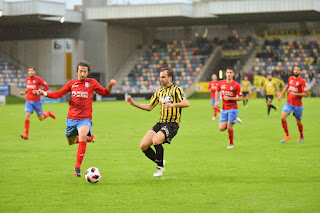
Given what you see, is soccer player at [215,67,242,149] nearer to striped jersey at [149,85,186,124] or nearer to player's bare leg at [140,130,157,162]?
striped jersey at [149,85,186,124]

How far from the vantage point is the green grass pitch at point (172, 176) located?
7.40 m

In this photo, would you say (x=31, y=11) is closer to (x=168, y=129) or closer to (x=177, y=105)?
(x=168, y=129)

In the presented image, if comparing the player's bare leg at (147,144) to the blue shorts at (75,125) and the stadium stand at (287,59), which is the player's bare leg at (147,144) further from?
the stadium stand at (287,59)

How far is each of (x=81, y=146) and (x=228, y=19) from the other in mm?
45773

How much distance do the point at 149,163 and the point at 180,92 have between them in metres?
2.52

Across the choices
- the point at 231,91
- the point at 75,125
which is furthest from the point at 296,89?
the point at 75,125

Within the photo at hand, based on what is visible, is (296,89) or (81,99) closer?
(81,99)

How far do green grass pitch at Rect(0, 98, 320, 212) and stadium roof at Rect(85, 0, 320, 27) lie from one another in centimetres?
3168

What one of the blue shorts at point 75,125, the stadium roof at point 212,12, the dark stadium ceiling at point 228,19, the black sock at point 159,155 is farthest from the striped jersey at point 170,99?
the dark stadium ceiling at point 228,19

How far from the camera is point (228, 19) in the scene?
176 ft

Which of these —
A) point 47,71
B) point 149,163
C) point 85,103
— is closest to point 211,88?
point 149,163

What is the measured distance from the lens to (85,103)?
9.98 metres

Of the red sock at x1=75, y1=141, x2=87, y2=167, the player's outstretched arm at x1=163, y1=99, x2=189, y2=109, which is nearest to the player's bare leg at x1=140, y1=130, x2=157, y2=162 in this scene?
the player's outstretched arm at x1=163, y1=99, x2=189, y2=109

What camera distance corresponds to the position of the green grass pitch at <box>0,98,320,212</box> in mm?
7402
